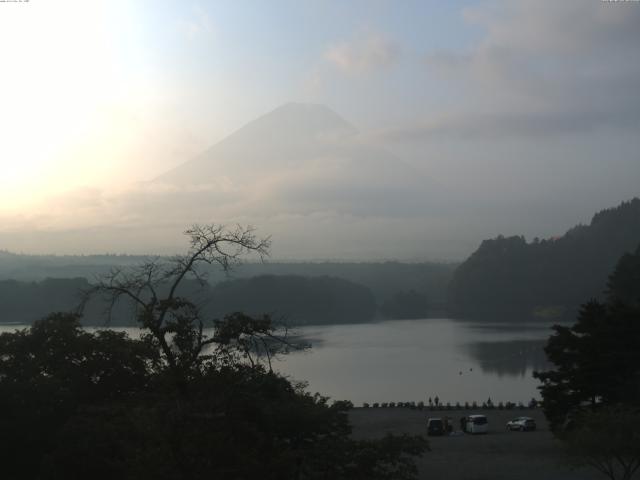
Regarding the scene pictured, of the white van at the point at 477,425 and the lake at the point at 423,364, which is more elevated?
the white van at the point at 477,425

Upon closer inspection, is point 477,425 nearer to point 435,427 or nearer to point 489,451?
point 435,427

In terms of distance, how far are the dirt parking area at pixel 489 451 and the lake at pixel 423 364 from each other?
265 centimetres

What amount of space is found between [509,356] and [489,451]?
21.0m

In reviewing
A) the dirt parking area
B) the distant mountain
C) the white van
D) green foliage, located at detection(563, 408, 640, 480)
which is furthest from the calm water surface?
the distant mountain

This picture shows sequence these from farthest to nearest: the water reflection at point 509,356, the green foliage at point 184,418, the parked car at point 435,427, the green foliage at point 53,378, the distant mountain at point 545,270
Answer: the distant mountain at point 545,270
the water reflection at point 509,356
the parked car at point 435,427
the green foliage at point 53,378
the green foliage at point 184,418

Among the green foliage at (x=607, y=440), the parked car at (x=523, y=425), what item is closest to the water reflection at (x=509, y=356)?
the parked car at (x=523, y=425)

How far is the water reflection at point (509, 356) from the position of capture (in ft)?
92.9

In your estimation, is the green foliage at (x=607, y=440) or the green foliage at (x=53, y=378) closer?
the green foliage at (x=53, y=378)

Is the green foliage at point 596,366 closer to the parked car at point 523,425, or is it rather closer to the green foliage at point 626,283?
the parked car at point 523,425

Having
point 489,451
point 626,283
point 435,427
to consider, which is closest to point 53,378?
point 489,451

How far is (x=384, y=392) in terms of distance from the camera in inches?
932

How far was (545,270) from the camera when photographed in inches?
2995

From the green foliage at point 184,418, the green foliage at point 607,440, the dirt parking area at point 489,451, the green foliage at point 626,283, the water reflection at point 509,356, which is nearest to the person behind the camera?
the green foliage at point 184,418

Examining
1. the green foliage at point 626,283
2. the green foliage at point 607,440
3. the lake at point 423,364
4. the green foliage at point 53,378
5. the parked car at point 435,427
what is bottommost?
the lake at point 423,364
